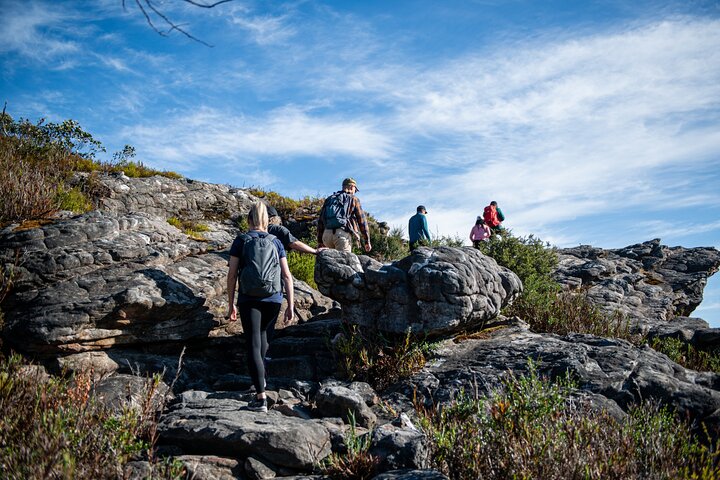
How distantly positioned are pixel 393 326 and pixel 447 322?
84 centimetres

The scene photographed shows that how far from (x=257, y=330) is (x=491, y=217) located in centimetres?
1264

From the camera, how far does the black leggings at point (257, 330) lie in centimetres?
602

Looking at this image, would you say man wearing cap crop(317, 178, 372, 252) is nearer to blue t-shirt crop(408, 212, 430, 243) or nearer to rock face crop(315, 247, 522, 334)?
rock face crop(315, 247, 522, 334)

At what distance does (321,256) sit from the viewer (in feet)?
26.4

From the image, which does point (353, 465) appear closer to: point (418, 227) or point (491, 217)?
point (418, 227)

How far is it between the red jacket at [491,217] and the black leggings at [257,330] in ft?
40.1

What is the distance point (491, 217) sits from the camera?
17.2 meters

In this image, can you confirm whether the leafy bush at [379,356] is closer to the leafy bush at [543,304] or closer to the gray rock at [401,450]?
the gray rock at [401,450]

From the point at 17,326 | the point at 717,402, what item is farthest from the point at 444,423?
the point at 17,326

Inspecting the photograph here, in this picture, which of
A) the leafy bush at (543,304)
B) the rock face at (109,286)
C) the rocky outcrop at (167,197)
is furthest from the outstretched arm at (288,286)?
the rocky outcrop at (167,197)

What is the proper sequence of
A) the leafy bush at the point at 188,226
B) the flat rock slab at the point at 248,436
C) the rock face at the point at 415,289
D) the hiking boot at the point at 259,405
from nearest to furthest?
the flat rock slab at the point at 248,436
the hiking boot at the point at 259,405
the rock face at the point at 415,289
the leafy bush at the point at 188,226

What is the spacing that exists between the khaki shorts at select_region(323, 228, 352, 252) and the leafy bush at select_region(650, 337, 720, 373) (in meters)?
6.43

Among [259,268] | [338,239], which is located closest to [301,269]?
[338,239]

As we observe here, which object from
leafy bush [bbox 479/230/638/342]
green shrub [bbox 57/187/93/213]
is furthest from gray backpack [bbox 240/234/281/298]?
green shrub [bbox 57/187/93/213]
